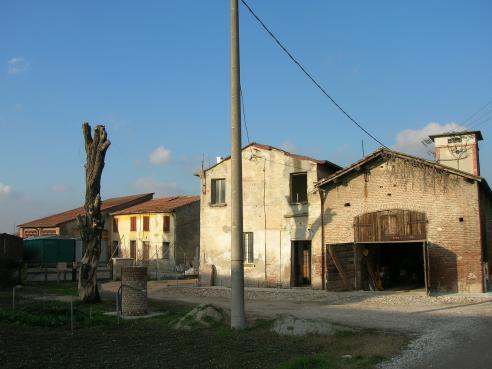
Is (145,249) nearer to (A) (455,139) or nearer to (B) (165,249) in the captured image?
(B) (165,249)

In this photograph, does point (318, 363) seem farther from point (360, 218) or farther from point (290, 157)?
point (290, 157)

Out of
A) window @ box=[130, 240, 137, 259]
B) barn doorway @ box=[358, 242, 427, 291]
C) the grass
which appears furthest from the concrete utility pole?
window @ box=[130, 240, 137, 259]

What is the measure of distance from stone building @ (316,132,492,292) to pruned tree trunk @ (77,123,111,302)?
10162 millimetres

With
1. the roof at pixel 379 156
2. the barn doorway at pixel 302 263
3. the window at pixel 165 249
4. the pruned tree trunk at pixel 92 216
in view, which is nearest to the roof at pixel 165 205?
the window at pixel 165 249

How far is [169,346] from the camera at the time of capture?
10.7 meters

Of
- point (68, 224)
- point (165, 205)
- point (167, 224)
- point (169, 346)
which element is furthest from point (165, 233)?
point (169, 346)

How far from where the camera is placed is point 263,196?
27.3m

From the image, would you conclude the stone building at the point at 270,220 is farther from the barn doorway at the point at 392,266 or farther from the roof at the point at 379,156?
the barn doorway at the point at 392,266

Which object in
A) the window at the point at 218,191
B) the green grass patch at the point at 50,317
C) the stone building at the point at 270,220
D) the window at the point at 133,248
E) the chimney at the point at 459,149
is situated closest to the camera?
the green grass patch at the point at 50,317

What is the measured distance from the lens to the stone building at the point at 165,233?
141 feet

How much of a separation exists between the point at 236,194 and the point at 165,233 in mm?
31077

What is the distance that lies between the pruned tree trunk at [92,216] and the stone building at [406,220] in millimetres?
10162

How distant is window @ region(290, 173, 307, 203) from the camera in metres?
26.8

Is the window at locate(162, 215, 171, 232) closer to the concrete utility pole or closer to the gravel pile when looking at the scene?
the gravel pile
